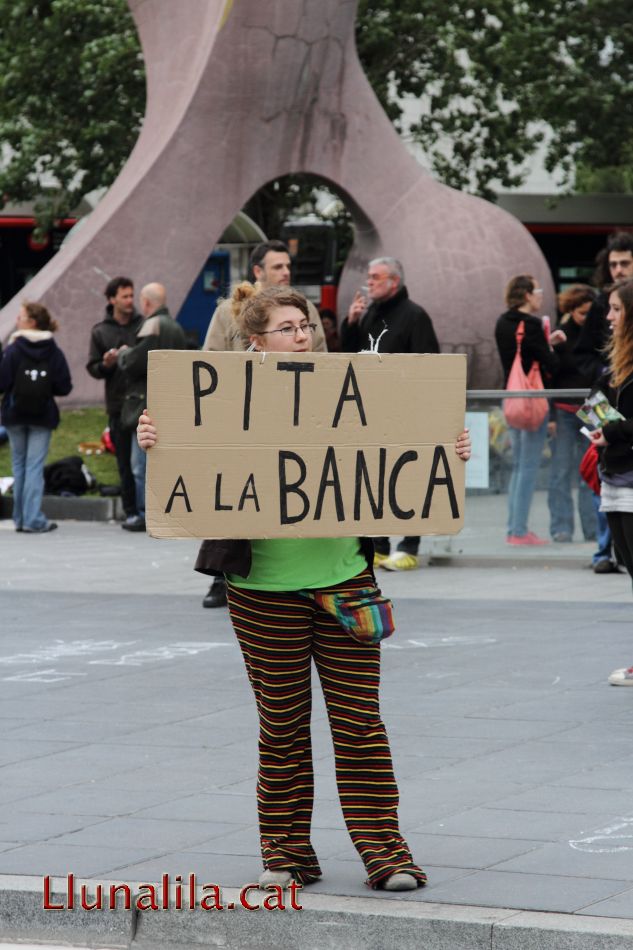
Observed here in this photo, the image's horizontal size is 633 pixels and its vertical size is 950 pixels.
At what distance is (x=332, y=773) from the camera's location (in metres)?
6.68

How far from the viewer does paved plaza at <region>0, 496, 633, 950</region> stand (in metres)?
4.91

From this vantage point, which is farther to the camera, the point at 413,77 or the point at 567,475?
the point at 413,77

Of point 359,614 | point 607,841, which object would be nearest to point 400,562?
point 607,841

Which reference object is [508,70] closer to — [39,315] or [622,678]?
[39,315]

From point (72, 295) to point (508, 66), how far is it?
37.3 feet

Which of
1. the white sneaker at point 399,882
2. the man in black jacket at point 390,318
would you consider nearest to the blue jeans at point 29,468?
the man in black jacket at point 390,318

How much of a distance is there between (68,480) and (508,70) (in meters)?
14.7

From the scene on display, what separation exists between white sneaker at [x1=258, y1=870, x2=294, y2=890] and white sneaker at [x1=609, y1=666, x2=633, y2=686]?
355cm

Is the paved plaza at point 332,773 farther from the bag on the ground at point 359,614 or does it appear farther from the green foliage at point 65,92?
the green foliage at point 65,92

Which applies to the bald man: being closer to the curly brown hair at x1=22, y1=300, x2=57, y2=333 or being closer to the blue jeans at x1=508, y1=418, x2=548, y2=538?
the curly brown hair at x1=22, y1=300, x2=57, y2=333

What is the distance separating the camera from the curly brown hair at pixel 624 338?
7.95 m

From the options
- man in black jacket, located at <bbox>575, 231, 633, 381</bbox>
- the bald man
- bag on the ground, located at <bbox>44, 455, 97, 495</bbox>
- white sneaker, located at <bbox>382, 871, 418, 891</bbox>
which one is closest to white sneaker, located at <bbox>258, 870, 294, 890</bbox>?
white sneaker, located at <bbox>382, 871, 418, 891</bbox>

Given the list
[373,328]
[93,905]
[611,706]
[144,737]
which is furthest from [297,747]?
[373,328]

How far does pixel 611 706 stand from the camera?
782 cm
